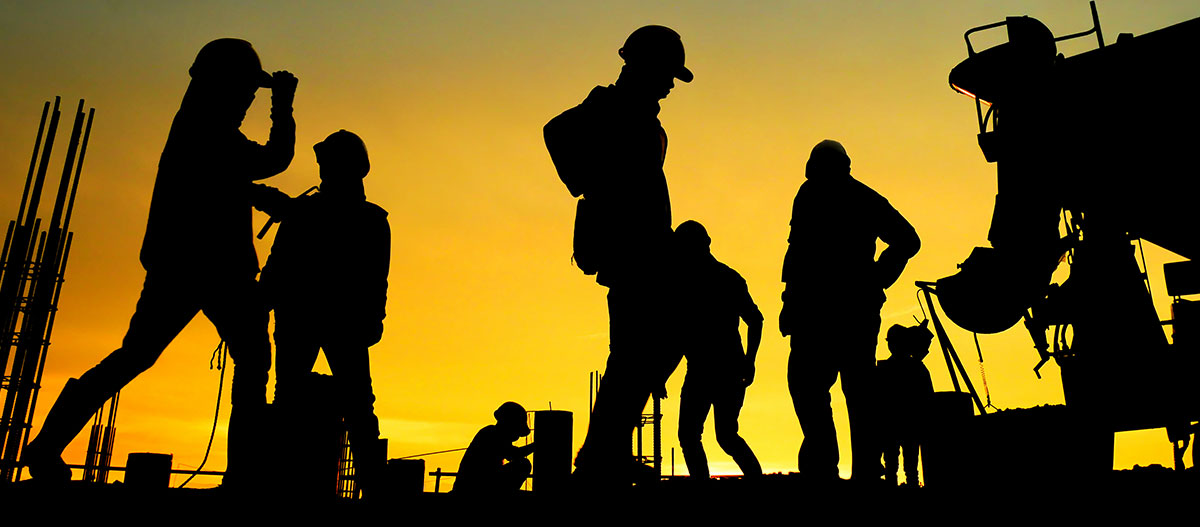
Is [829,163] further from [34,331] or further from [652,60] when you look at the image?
[34,331]

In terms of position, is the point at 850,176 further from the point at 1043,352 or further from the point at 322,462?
the point at 1043,352

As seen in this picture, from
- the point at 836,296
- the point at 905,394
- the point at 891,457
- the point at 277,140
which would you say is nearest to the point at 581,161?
the point at 836,296

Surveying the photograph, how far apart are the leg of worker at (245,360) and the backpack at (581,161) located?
1.95 meters

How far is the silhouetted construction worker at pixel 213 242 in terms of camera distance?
14.2 ft

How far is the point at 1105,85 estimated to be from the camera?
9.52 meters

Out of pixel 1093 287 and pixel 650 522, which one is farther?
pixel 1093 287

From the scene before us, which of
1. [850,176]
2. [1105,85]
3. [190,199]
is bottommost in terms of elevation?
[190,199]

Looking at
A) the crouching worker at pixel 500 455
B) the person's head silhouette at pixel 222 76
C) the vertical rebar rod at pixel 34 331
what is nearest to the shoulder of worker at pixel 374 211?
the person's head silhouette at pixel 222 76

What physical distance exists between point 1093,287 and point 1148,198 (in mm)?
1186

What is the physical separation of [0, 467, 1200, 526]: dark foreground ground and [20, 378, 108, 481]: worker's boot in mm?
529

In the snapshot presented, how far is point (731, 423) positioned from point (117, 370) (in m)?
4.31

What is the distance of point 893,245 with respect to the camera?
5016 millimetres

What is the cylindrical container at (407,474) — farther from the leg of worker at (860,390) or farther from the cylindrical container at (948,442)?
the cylindrical container at (948,442)

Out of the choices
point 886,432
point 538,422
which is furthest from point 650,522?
point 886,432
